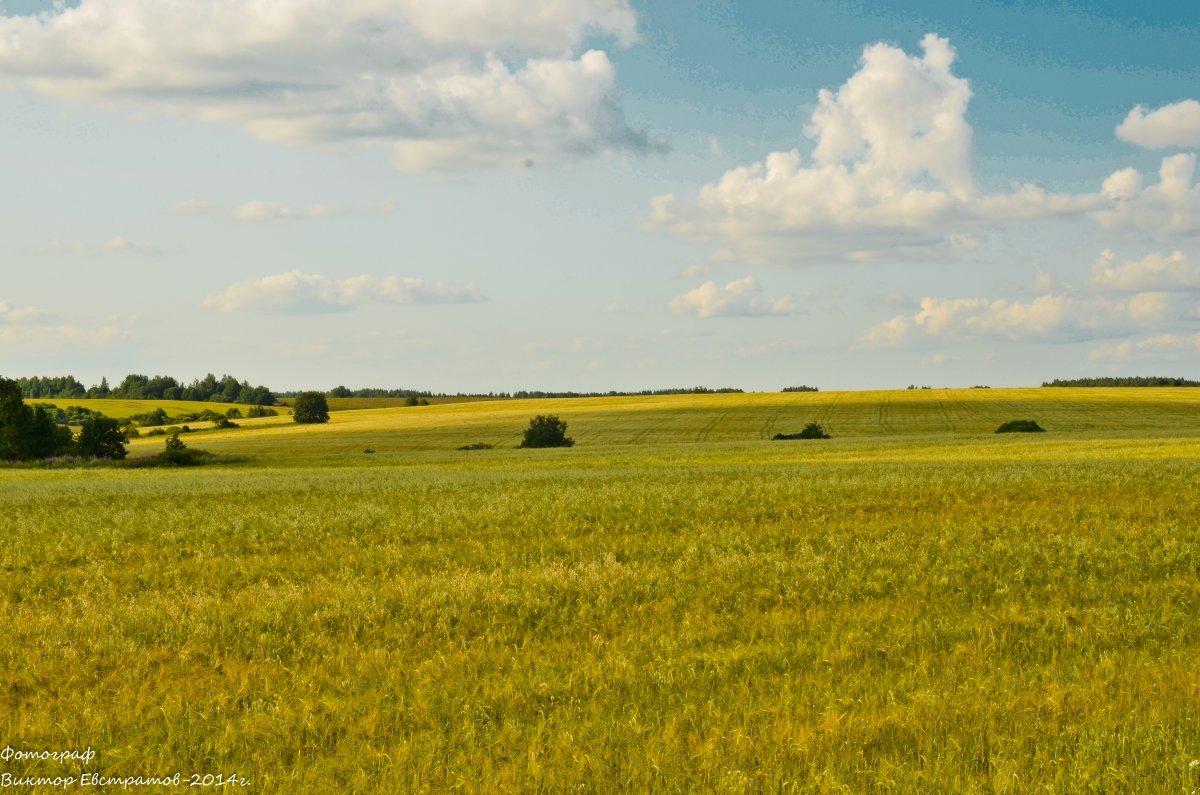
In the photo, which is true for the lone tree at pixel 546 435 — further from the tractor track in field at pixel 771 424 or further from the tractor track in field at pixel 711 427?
the tractor track in field at pixel 771 424

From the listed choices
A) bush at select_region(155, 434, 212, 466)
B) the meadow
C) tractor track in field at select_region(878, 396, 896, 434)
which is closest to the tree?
→ bush at select_region(155, 434, 212, 466)

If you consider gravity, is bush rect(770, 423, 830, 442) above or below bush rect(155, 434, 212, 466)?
above

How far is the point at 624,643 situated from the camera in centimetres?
941

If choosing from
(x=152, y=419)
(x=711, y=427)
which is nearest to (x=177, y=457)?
(x=711, y=427)

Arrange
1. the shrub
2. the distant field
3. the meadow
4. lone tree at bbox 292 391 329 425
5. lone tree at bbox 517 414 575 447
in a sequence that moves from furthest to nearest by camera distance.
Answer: the shrub, lone tree at bbox 292 391 329 425, the distant field, lone tree at bbox 517 414 575 447, the meadow

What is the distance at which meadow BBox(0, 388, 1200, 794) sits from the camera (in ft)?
21.9

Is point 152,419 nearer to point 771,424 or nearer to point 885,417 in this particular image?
point 771,424

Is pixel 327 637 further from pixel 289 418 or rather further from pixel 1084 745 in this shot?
pixel 289 418

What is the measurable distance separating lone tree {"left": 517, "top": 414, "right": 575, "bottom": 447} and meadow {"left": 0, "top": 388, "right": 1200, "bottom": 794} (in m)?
58.9

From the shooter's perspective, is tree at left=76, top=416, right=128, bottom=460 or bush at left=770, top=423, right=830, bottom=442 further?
bush at left=770, top=423, right=830, bottom=442

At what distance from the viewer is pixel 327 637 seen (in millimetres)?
9781

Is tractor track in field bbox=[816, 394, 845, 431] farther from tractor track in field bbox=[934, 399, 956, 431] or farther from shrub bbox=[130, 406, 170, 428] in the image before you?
shrub bbox=[130, 406, 170, 428]

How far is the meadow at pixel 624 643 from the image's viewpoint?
6.68m

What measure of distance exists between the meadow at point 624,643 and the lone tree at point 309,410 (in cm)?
11680
